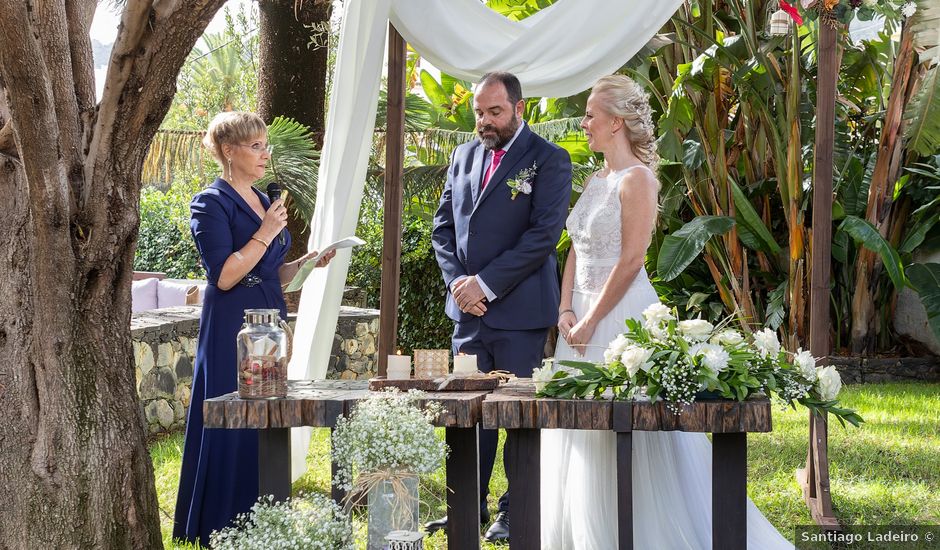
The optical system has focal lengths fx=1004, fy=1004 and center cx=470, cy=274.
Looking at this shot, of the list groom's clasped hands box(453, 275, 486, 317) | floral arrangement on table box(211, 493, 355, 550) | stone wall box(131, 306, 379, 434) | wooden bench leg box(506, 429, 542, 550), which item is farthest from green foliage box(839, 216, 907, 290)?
floral arrangement on table box(211, 493, 355, 550)

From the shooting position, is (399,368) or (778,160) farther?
(778,160)

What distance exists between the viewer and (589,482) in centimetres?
363

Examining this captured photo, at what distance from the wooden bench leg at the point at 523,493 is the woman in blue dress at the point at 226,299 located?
3.97ft

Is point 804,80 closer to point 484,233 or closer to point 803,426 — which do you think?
point 803,426

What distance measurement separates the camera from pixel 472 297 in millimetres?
4051

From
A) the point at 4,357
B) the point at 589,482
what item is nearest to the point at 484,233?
the point at 589,482

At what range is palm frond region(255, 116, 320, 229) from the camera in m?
6.79

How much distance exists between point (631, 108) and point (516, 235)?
724mm

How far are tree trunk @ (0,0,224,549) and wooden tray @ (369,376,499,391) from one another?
35.5 inches

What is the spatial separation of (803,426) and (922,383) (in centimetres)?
226

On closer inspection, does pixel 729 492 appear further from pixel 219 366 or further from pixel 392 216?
pixel 392 216

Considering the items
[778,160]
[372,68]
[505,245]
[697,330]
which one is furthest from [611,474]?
[778,160]

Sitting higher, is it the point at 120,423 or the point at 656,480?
the point at 120,423

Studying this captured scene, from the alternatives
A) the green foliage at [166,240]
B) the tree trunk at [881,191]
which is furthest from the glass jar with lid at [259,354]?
the green foliage at [166,240]
